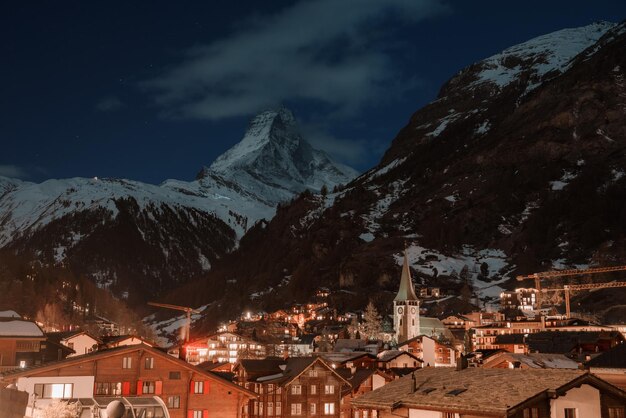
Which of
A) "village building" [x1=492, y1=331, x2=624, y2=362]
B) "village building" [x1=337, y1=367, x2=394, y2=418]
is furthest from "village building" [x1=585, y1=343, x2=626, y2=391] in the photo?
"village building" [x1=492, y1=331, x2=624, y2=362]

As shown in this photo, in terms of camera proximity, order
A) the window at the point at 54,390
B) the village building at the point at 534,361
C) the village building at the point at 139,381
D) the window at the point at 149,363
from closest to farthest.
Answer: the window at the point at 54,390 < the village building at the point at 139,381 < the window at the point at 149,363 < the village building at the point at 534,361

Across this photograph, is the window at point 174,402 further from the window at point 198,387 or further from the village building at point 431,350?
the village building at point 431,350

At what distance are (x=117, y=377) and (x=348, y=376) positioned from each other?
4672 cm

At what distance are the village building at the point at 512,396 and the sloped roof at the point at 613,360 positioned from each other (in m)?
13.3

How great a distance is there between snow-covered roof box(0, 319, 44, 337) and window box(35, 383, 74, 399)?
3531 centimetres

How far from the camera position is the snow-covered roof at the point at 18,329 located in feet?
261

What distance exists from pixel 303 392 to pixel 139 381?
2894 centimetres

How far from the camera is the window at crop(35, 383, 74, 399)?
152 feet

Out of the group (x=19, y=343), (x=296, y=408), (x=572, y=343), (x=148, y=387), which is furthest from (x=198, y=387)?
(x=572, y=343)

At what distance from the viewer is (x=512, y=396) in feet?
111

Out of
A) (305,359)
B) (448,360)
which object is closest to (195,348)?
(448,360)

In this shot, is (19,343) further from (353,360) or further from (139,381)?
(353,360)

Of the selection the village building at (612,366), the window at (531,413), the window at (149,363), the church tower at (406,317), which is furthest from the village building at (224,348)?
the window at (531,413)

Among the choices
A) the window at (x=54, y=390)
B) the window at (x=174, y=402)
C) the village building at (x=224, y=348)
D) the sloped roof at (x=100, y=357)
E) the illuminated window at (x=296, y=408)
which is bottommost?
the illuminated window at (x=296, y=408)
